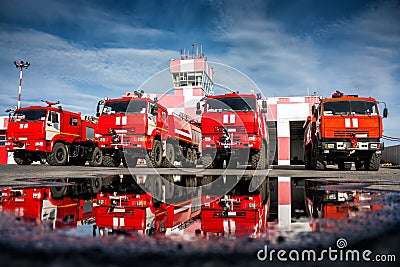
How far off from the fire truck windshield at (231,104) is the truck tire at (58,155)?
6877 mm

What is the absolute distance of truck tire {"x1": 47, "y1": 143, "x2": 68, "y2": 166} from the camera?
13.0m

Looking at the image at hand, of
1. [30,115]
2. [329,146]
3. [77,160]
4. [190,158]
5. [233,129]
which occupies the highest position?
[30,115]

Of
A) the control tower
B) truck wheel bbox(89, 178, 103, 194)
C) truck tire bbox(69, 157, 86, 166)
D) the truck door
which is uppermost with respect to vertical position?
the control tower

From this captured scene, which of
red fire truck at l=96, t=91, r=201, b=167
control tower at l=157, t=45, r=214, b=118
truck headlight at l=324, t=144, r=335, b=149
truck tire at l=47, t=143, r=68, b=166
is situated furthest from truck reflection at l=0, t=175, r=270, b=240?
control tower at l=157, t=45, r=214, b=118

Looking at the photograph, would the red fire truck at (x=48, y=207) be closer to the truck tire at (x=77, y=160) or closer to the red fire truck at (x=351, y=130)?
the red fire truck at (x=351, y=130)

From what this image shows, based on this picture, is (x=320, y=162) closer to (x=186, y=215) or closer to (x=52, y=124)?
(x=186, y=215)

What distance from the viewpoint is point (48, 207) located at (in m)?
2.37

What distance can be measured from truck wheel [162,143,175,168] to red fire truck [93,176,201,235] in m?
9.44

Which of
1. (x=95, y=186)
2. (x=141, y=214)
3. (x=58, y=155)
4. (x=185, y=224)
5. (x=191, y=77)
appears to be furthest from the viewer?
(x=191, y=77)

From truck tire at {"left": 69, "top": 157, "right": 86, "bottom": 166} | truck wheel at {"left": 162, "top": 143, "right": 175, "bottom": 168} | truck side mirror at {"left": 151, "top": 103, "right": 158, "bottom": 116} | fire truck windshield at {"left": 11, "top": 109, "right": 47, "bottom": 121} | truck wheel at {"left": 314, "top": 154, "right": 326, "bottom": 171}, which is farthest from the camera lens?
truck tire at {"left": 69, "top": 157, "right": 86, "bottom": 166}

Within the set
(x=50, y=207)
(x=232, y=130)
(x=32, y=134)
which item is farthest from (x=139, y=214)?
(x=32, y=134)

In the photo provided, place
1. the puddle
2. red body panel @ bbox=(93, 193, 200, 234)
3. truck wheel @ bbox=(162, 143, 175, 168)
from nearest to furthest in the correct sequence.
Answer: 1. the puddle
2. red body panel @ bbox=(93, 193, 200, 234)
3. truck wheel @ bbox=(162, 143, 175, 168)

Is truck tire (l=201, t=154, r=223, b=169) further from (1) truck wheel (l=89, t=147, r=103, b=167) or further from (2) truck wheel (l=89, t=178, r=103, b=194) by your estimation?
(2) truck wheel (l=89, t=178, r=103, b=194)

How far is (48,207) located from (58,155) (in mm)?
12004
